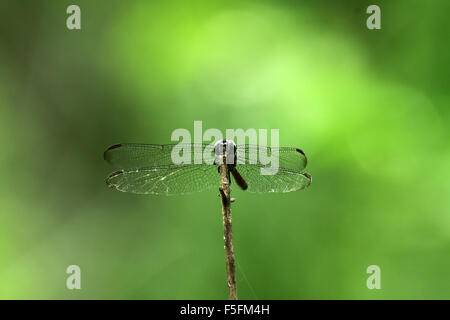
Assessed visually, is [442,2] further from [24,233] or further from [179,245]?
[24,233]

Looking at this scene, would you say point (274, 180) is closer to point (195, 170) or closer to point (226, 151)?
point (226, 151)

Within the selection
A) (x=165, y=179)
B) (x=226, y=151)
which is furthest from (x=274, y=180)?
(x=165, y=179)

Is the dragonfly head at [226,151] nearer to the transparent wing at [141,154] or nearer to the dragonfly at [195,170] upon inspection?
the dragonfly at [195,170]

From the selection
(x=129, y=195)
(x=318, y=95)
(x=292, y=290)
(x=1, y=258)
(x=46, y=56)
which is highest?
(x=46, y=56)

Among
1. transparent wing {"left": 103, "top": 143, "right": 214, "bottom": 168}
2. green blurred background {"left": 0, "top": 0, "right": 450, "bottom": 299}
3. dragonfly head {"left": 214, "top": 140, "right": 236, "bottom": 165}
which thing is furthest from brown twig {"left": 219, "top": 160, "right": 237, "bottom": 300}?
green blurred background {"left": 0, "top": 0, "right": 450, "bottom": 299}

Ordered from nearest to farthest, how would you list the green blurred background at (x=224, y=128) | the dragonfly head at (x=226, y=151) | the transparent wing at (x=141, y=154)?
the dragonfly head at (x=226, y=151) → the transparent wing at (x=141, y=154) → the green blurred background at (x=224, y=128)

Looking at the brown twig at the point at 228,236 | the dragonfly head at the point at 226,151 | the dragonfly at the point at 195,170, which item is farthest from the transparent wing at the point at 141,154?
the brown twig at the point at 228,236

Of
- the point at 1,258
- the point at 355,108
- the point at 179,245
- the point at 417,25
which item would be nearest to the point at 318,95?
the point at 355,108

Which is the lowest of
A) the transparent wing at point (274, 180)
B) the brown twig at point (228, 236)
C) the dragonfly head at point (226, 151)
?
the brown twig at point (228, 236)
